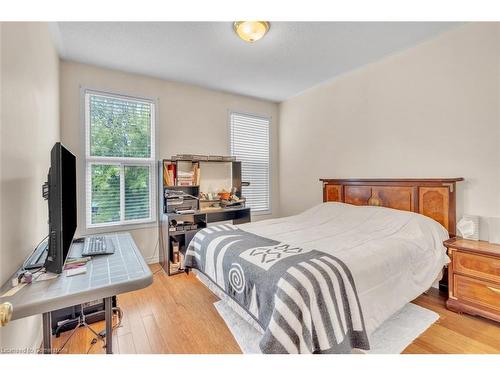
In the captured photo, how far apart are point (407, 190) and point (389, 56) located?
1628 mm

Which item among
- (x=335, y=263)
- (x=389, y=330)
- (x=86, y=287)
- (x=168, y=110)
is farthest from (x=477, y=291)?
(x=168, y=110)

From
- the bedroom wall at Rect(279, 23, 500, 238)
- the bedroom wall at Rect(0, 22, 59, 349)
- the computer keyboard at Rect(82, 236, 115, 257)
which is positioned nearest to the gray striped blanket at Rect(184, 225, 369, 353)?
→ the computer keyboard at Rect(82, 236, 115, 257)

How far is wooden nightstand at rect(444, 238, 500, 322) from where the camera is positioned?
6.10 feet

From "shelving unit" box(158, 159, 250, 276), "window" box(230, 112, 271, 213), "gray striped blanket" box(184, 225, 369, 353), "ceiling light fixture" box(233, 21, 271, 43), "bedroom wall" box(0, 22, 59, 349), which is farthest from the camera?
"window" box(230, 112, 271, 213)

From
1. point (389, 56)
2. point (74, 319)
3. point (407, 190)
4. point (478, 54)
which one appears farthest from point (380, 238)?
A: point (74, 319)

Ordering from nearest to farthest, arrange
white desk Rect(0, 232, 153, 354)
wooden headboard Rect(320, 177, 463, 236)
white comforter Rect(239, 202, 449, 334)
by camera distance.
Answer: white desk Rect(0, 232, 153, 354)
white comforter Rect(239, 202, 449, 334)
wooden headboard Rect(320, 177, 463, 236)

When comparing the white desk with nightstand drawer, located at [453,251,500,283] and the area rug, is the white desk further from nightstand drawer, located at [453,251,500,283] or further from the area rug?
nightstand drawer, located at [453,251,500,283]

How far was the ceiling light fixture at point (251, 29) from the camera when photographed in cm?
212

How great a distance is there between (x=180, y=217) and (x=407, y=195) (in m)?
2.92

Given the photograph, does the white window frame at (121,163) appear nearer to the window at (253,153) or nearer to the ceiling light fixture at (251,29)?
the window at (253,153)

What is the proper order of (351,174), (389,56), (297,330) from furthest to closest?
(351,174), (389,56), (297,330)

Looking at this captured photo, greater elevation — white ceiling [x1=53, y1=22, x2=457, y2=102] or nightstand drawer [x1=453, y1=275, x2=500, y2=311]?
white ceiling [x1=53, y1=22, x2=457, y2=102]
